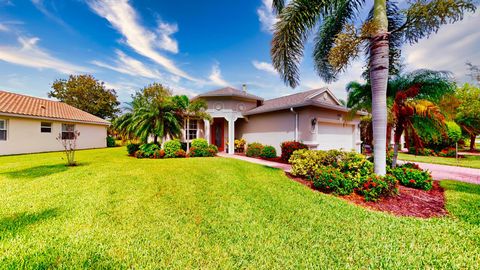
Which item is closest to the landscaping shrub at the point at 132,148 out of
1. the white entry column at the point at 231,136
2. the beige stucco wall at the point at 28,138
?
the white entry column at the point at 231,136

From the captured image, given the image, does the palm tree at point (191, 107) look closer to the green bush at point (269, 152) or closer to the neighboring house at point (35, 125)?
the green bush at point (269, 152)

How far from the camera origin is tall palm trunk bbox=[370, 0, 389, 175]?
5488 mm

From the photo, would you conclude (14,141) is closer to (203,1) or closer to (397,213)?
(203,1)

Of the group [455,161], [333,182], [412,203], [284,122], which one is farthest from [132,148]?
[455,161]

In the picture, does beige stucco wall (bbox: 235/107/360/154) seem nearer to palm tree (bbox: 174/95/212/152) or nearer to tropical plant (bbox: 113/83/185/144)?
palm tree (bbox: 174/95/212/152)

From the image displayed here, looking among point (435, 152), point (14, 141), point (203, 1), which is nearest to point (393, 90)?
point (203, 1)

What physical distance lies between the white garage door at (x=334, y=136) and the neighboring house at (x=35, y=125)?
19.4m

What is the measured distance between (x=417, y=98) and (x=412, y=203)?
4179mm

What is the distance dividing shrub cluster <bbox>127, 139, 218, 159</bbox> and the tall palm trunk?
33.7 ft

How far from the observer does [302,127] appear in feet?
38.0

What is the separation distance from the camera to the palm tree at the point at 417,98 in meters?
6.22

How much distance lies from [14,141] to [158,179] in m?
15.4

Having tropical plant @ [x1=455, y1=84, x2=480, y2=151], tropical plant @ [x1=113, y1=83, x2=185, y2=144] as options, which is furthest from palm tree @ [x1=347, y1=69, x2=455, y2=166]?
tropical plant @ [x1=455, y1=84, x2=480, y2=151]

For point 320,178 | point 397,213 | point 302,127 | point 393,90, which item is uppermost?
point 393,90
